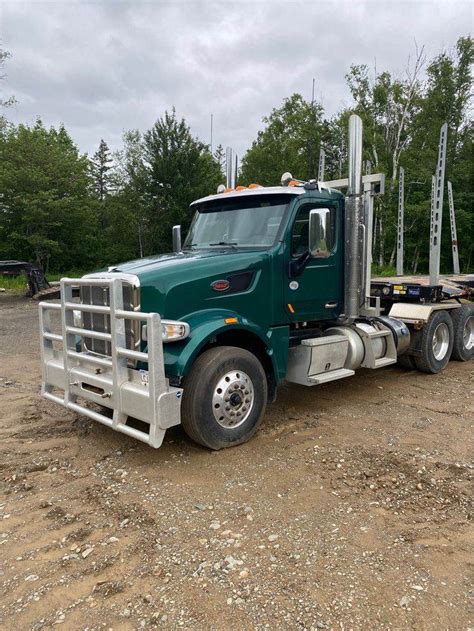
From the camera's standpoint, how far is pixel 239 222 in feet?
17.2

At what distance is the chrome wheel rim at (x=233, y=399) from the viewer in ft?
13.8

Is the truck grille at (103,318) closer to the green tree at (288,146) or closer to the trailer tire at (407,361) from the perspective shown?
the trailer tire at (407,361)

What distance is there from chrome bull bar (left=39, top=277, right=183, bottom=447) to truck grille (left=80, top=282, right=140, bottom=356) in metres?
0.08

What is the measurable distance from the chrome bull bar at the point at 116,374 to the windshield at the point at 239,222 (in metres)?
1.58

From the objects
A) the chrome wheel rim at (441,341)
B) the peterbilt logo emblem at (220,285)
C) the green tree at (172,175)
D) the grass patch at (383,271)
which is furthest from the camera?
the green tree at (172,175)

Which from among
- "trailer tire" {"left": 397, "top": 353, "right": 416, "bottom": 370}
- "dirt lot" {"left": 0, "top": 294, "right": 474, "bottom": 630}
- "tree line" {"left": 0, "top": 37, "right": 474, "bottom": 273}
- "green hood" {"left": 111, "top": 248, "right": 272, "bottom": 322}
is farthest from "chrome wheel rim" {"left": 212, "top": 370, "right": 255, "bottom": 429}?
"tree line" {"left": 0, "top": 37, "right": 474, "bottom": 273}

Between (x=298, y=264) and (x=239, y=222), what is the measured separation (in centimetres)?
82

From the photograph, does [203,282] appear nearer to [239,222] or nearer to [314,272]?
[239,222]

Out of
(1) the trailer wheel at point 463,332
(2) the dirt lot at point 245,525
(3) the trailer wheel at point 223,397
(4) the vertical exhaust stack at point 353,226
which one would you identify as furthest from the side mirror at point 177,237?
(1) the trailer wheel at point 463,332

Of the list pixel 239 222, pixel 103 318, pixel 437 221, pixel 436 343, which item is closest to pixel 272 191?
pixel 239 222

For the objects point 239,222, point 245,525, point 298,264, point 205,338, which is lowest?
point 245,525

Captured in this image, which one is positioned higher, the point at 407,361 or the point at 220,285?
the point at 220,285

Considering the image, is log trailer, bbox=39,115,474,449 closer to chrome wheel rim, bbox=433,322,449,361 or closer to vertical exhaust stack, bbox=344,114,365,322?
vertical exhaust stack, bbox=344,114,365,322

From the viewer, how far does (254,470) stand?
399cm
